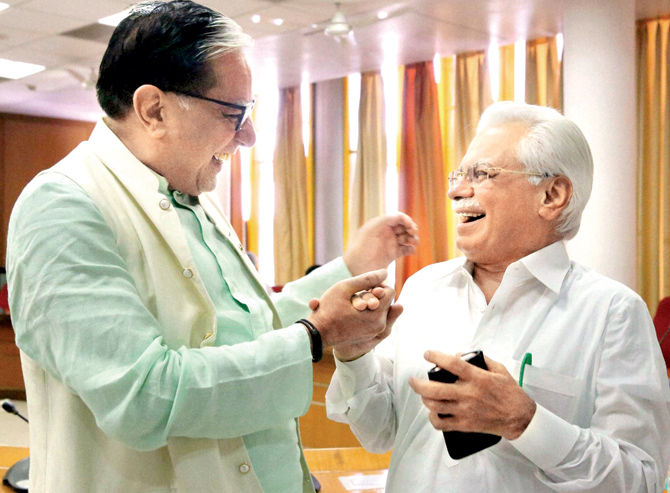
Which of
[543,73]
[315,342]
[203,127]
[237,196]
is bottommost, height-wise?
[237,196]

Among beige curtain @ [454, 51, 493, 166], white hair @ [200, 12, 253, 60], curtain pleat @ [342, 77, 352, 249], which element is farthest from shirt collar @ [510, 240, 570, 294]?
curtain pleat @ [342, 77, 352, 249]

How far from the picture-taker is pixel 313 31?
7.18 metres

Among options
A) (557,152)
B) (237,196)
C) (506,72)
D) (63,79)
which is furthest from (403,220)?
(237,196)

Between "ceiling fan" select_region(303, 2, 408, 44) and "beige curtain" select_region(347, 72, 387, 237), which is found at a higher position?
"ceiling fan" select_region(303, 2, 408, 44)

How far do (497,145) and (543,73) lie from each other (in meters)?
6.57

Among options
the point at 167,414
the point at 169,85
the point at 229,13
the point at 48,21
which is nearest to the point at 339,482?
the point at 167,414

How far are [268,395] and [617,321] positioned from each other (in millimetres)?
857

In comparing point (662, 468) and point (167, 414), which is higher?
point (167, 414)

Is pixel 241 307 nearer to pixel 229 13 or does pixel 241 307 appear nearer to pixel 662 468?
pixel 662 468

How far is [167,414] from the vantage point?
1223 millimetres

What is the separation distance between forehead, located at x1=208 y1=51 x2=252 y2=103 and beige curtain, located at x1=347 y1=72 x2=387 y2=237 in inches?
→ 305

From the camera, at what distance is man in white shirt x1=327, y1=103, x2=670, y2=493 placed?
4.80 ft

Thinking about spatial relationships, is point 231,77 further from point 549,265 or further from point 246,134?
point 549,265

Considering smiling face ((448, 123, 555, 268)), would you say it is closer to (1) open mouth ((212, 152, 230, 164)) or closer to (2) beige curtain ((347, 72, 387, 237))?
(1) open mouth ((212, 152, 230, 164))
